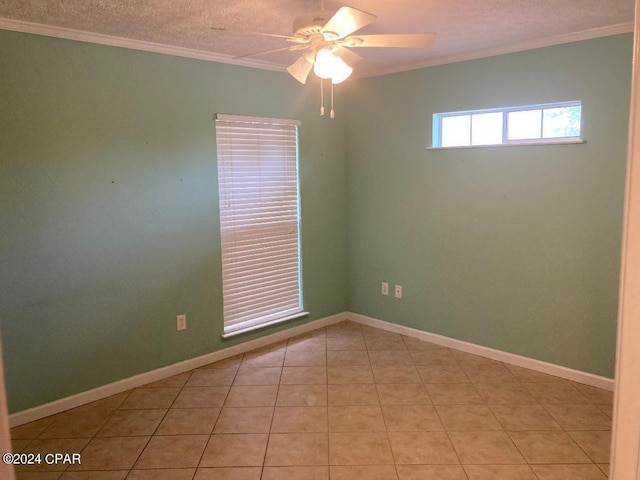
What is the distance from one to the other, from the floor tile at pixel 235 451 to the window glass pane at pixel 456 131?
2704 mm

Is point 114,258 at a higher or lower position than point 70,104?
lower

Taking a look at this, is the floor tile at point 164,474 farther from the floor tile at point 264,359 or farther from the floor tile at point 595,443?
the floor tile at point 595,443

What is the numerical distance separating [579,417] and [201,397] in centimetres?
242

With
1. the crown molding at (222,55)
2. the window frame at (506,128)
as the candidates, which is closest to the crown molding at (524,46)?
the crown molding at (222,55)

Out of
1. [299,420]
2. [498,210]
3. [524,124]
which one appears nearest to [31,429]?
[299,420]

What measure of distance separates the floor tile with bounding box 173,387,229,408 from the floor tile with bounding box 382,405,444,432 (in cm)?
111

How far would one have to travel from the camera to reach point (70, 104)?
119 inches

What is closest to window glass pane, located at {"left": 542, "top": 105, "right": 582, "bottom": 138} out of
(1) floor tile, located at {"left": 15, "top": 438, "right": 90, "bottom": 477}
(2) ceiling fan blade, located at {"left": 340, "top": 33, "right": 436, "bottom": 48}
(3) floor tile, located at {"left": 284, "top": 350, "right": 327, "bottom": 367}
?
(2) ceiling fan blade, located at {"left": 340, "top": 33, "right": 436, "bottom": 48}

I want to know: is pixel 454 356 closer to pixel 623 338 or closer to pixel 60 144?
pixel 60 144

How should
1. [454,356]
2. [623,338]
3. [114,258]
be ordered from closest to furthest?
[623,338]
[114,258]
[454,356]

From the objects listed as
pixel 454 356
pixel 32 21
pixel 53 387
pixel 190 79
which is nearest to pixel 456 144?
pixel 454 356

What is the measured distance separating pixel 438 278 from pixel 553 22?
2102 mm

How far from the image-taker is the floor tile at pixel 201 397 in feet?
10.6

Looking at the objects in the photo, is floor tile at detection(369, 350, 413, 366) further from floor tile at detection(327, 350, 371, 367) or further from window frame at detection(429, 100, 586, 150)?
window frame at detection(429, 100, 586, 150)
